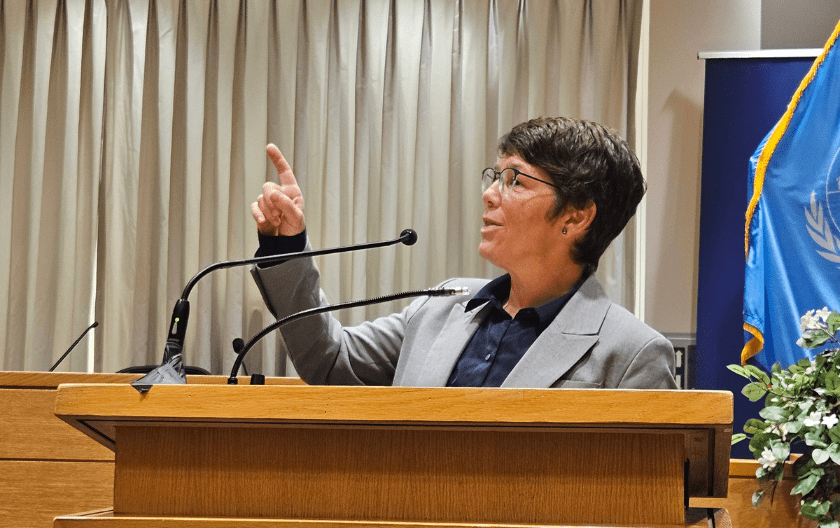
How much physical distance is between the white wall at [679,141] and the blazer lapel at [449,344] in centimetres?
230

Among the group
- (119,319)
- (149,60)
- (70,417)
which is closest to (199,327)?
(119,319)

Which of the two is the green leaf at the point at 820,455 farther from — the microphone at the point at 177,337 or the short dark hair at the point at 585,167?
the microphone at the point at 177,337

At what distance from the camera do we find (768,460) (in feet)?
7.03

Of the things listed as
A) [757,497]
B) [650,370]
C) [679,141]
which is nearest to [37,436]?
[650,370]

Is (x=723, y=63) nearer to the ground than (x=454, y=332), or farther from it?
farther from it

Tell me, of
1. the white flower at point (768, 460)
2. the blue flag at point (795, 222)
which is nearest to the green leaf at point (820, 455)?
the white flower at point (768, 460)

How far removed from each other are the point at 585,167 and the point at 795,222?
6.05 ft

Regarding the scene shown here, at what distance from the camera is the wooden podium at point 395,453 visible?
1.06 m

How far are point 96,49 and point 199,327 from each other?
151 cm

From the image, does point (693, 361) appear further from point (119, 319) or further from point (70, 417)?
point (70, 417)

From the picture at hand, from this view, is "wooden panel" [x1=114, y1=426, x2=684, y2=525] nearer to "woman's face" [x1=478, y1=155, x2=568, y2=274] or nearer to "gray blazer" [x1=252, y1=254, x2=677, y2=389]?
"gray blazer" [x1=252, y1=254, x2=677, y2=389]

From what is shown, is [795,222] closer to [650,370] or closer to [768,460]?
[768,460]

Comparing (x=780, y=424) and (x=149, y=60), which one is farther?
(x=149, y=60)

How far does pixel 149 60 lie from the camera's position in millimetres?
4289
